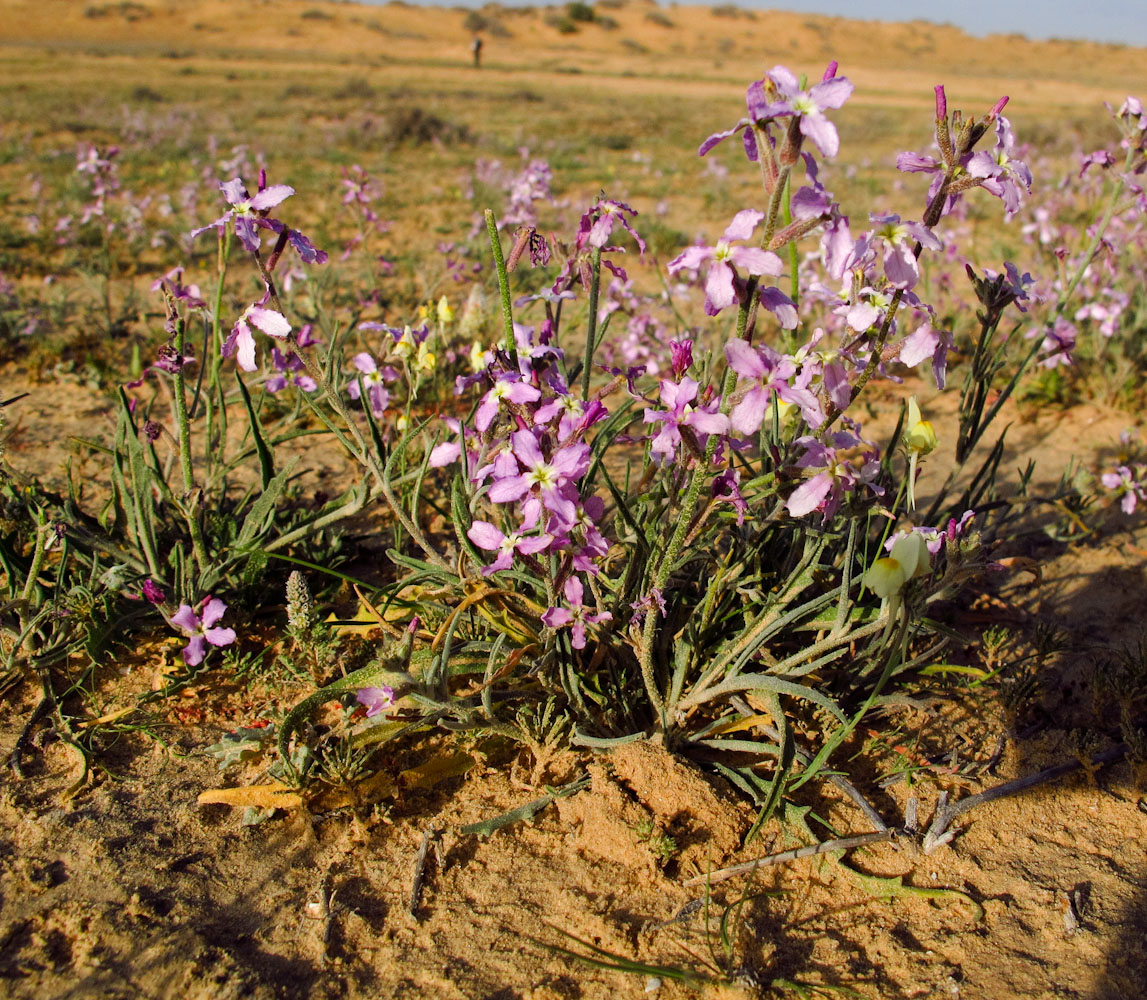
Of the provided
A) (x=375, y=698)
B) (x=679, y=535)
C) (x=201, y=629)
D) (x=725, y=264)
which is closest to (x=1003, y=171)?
(x=725, y=264)

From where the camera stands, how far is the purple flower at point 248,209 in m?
1.76

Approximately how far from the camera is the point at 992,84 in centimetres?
4125

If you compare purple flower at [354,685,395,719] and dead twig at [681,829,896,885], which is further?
dead twig at [681,829,896,885]

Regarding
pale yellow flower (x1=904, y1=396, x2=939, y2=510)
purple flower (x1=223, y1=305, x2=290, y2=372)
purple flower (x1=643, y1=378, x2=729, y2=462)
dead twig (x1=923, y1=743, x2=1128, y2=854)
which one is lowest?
dead twig (x1=923, y1=743, x2=1128, y2=854)

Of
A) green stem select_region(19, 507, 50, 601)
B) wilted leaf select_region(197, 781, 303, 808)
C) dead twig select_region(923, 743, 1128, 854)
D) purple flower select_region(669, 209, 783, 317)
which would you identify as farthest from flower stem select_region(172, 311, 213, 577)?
dead twig select_region(923, 743, 1128, 854)

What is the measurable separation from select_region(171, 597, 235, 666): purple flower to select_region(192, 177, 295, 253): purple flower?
3.93 ft

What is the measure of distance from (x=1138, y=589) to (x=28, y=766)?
387 cm

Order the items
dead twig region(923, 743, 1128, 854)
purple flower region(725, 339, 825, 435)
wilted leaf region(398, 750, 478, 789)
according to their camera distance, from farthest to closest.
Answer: wilted leaf region(398, 750, 478, 789) → dead twig region(923, 743, 1128, 854) → purple flower region(725, 339, 825, 435)

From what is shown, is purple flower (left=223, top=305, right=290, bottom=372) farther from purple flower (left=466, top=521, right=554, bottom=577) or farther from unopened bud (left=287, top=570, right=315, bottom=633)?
unopened bud (left=287, top=570, right=315, bottom=633)

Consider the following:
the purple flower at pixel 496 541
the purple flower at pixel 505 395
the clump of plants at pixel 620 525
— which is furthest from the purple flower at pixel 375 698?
the purple flower at pixel 505 395

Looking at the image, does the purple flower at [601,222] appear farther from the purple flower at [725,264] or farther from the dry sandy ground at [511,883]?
the dry sandy ground at [511,883]

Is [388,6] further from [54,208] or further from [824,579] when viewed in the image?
[824,579]

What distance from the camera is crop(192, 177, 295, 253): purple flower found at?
176 cm

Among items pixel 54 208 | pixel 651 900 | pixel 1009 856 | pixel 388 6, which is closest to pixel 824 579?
pixel 1009 856
